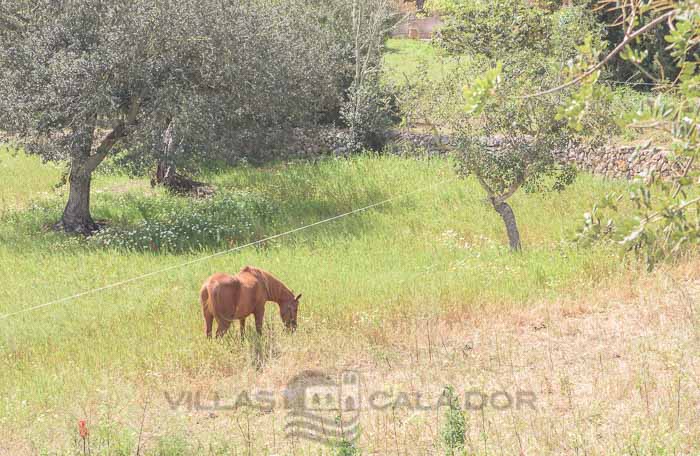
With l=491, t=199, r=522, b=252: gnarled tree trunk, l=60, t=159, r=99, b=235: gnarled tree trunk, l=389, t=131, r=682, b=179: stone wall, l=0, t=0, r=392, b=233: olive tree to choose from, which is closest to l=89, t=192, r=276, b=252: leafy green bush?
l=60, t=159, r=99, b=235: gnarled tree trunk

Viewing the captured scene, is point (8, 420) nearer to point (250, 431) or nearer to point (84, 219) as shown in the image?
point (250, 431)

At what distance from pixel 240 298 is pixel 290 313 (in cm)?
81

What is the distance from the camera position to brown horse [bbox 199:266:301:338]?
9.06 meters

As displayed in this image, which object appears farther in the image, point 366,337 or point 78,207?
point 78,207

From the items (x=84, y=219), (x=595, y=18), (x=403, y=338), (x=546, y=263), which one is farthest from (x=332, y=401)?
(x=595, y=18)

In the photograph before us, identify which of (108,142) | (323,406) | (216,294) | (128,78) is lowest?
(323,406)

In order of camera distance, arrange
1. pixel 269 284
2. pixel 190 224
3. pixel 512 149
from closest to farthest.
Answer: pixel 269 284 < pixel 512 149 < pixel 190 224

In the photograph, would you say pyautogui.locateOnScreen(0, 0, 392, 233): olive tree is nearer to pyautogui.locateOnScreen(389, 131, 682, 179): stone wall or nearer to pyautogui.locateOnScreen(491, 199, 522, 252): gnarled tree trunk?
pyautogui.locateOnScreen(389, 131, 682, 179): stone wall

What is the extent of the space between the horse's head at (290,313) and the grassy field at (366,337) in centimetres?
18

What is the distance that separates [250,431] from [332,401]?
1023mm

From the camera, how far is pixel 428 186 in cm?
2081

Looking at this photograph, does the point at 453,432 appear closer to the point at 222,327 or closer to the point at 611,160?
the point at 222,327

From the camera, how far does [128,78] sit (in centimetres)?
1606

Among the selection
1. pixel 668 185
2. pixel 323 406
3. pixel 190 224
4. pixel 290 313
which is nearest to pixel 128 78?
pixel 190 224
